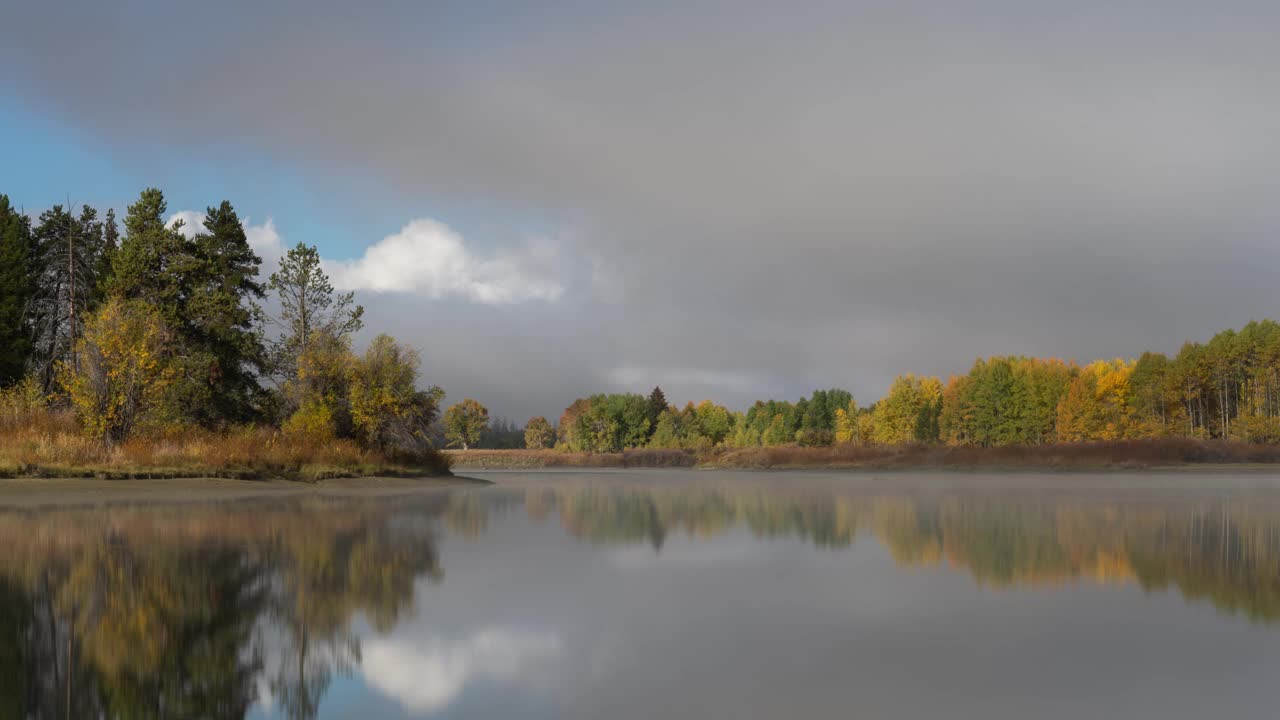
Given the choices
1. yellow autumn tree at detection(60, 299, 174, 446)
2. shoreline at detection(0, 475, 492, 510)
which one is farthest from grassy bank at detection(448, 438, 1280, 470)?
yellow autumn tree at detection(60, 299, 174, 446)

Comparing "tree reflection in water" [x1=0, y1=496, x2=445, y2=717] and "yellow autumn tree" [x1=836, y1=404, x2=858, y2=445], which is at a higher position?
"yellow autumn tree" [x1=836, y1=404, x2=858, y2=445]

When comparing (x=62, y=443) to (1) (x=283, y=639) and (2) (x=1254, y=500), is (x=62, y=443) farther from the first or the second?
(2) (x=1254, y=500)

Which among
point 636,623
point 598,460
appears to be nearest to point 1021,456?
point 598,460

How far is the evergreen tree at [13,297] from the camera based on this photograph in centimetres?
5675

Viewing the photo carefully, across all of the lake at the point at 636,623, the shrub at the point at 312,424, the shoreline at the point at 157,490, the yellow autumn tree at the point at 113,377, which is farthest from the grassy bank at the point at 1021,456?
the yellow autumn tree at the point at 113,377

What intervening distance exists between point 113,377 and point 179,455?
4.70m

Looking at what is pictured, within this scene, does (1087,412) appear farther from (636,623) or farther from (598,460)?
(636,623)

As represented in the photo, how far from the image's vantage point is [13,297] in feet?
186

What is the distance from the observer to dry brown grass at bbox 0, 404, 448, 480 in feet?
101

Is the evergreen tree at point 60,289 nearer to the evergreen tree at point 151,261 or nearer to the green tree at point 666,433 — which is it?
the evergreen tree at point 151,261

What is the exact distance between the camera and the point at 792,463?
10519cm

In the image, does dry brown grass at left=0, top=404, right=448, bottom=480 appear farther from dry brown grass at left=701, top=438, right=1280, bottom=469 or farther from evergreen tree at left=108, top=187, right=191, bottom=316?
dry brown grass at left=701, top=438, right=1280, bottom=469

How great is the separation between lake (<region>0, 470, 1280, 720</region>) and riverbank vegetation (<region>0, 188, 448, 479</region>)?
64.8ft

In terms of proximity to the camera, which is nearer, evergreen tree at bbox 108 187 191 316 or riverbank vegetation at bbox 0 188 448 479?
riverbank vegetation at bbox 0 188 448 479
